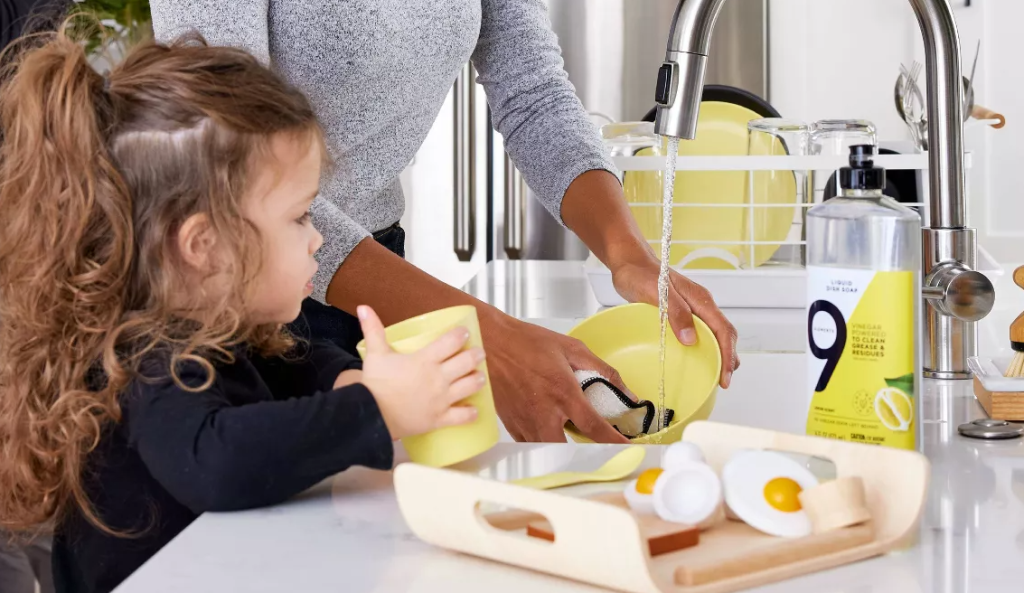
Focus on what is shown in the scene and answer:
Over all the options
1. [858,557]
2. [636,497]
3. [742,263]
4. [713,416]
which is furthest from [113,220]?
[742,263]

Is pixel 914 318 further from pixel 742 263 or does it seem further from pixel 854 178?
pixel 742 263

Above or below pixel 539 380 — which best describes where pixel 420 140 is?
above

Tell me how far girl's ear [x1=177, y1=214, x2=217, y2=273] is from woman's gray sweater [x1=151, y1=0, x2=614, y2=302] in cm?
27

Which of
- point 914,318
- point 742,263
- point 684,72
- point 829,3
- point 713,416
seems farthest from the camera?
point 829,3

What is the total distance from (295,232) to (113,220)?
0.12 metres

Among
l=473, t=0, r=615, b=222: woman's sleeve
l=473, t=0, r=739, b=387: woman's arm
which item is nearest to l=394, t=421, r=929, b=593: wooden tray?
l=473, t=0, r=739, b=387: woman's arm

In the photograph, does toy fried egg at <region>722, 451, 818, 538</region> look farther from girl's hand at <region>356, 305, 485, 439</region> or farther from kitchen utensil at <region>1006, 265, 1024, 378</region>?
kitchen utensil at <region>1006, 265, 1024, 378</region>

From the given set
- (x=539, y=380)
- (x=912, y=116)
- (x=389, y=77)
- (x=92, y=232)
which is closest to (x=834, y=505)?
(x=539, y=380)

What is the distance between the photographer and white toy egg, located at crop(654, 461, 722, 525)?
1.80ft

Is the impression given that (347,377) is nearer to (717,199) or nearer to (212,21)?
(212,21)

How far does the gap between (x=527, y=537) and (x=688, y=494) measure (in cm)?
9

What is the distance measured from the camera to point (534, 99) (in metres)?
1.46

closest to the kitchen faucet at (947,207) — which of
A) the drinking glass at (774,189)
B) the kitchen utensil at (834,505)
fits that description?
the kitchen utensil at (834,505)

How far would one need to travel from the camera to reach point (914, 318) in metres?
0.66
